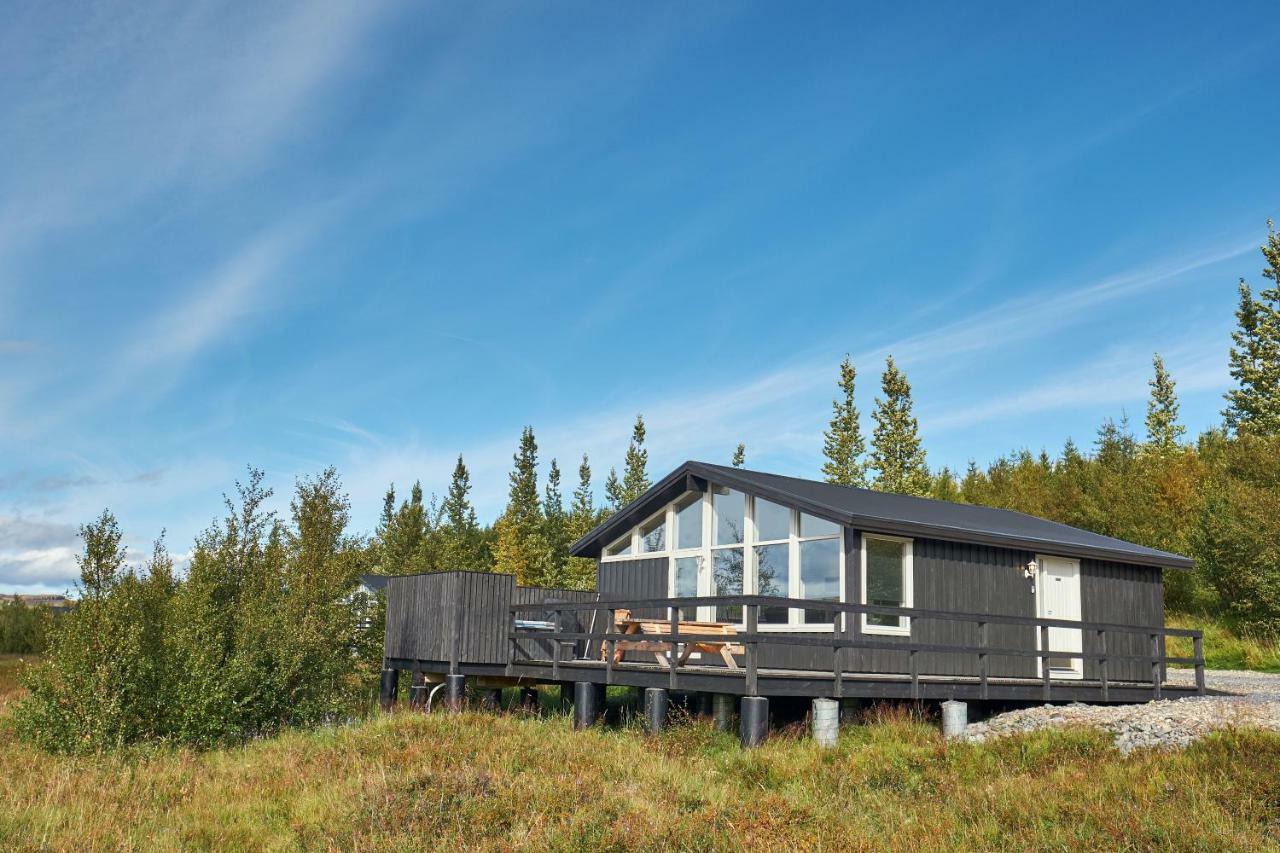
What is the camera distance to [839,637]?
13.2m

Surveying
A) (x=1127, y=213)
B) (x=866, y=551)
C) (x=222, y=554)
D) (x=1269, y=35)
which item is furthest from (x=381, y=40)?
(x=1127, y=213)

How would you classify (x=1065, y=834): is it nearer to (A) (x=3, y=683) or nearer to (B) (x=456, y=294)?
(B) (x=456, y=294)

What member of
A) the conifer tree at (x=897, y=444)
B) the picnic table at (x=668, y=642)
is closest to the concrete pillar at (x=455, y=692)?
the picnic table at (x=668, y=642)

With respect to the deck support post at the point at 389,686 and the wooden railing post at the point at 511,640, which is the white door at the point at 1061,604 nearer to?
the wooden railing post at the point at 511,640

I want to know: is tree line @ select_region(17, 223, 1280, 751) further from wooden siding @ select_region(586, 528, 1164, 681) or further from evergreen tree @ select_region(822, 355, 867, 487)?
wooden siding @ select_region(586, 528, 1164, 681)

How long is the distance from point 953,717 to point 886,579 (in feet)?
7.30

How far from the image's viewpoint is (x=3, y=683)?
1005 inches

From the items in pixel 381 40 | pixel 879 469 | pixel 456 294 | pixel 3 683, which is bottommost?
pixel 3 683

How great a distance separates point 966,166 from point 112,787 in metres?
18.6

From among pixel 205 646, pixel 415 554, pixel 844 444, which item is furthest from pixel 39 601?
pixel 205 646

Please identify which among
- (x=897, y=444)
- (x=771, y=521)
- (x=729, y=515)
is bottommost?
(x=771, y=521)

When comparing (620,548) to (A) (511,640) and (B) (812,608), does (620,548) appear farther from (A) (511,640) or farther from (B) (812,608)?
(B) (812,608)

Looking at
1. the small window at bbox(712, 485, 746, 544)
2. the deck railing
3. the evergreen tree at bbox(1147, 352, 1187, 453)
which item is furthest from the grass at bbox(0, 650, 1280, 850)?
the evergreen tree at bbox(1147, 352, 1187, 453)

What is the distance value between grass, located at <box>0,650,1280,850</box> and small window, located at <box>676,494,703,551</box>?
4833 millimetres
